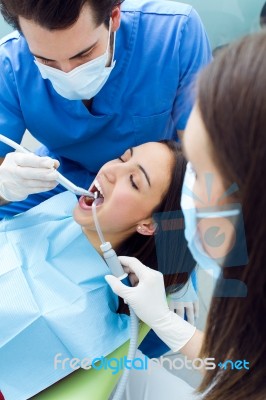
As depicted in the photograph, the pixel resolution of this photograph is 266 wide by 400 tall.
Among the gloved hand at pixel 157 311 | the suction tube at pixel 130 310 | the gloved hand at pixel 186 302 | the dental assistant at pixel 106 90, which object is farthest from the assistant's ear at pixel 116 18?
the gloved hand at pixel 186 302

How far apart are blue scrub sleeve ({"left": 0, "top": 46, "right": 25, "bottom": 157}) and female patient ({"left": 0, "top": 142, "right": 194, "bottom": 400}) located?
Result: 0.24 meters

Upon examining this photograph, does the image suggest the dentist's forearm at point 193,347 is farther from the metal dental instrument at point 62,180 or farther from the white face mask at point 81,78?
the white face mask at point 81,78

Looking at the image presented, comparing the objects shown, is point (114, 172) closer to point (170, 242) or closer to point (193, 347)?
point (170, 242)

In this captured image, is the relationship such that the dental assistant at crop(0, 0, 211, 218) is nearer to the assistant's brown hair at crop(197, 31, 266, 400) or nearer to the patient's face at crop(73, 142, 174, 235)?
the patient's face at crop(73, 142, 174, 235)

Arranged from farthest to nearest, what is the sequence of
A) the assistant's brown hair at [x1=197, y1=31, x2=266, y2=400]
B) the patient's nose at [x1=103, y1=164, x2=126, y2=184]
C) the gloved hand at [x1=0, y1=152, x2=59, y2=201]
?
the patient's nose at [x1=103, y1=164, x2=126, y2=184] < the gloved hand at [x1=0, y1=152, x2=59, y2=201] < the assistant's brown hair at [x1=197, y1=31, x2=266, y2=400]

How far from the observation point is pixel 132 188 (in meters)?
1.36

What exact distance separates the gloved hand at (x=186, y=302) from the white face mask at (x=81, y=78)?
2.19 feet

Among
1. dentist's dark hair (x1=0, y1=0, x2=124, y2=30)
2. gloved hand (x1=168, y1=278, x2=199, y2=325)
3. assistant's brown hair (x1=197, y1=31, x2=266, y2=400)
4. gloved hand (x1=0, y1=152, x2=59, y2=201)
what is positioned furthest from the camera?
gloved hand (x1=168, y1=278, x2=199, y2=325)

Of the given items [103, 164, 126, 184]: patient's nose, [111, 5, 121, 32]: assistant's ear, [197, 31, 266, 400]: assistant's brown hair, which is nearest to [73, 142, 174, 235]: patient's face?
[103, 164, 126, 184]: patient's nose

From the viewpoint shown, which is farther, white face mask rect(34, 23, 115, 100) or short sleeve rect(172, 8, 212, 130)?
short sleeve rect(172, 8, 212, 130)

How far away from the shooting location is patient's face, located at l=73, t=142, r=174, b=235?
1351 millimetres

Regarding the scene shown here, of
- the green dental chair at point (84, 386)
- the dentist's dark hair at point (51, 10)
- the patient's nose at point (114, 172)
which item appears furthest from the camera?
the patient's nose at point (114, 172)

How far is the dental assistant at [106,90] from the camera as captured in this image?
129 centimetres

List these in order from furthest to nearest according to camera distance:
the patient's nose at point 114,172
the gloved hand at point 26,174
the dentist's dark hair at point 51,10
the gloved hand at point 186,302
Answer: the gloved hand at point 186,302
the patient's nose at point 114,172
the gloved hand at point 26,174
the dentist's dark hair at point 51,10
